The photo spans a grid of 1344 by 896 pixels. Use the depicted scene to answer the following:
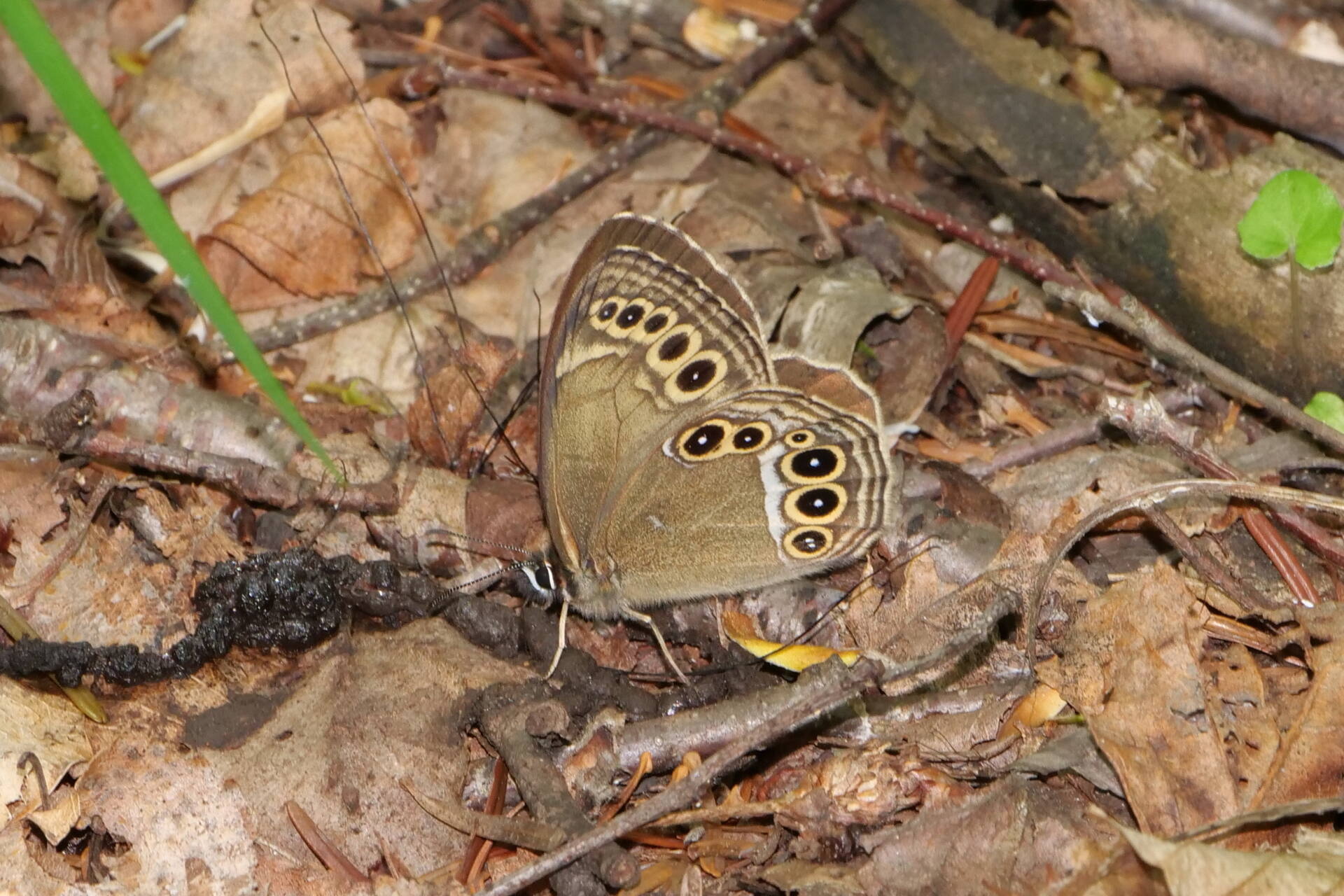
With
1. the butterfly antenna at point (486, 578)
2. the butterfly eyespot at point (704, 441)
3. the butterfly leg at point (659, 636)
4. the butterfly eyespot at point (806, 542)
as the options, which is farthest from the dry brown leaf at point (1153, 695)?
the butterfly antenna at point (486, 578)

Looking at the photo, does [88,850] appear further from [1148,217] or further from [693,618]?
[1148,217]

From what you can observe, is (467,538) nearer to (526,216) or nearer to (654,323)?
(654,323)

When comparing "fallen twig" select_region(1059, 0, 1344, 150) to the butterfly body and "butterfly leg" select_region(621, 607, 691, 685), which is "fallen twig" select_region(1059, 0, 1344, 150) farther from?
"butterfly leg" select_region(621, 607, 691, 685)

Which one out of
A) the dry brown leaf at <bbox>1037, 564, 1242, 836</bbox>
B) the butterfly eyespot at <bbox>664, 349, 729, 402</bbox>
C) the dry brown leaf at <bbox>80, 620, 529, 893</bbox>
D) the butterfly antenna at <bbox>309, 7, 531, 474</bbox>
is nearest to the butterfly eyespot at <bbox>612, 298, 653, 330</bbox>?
the butterfly eyespot at <bbox>664, 349, 729, 402</bbox>

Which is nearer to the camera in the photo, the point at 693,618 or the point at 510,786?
the point at 510,786

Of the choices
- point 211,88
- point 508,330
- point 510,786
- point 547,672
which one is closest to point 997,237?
point 508,330

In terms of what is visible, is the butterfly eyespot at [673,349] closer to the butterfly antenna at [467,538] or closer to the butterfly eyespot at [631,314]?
the butterfly eyespot at [631,314]
